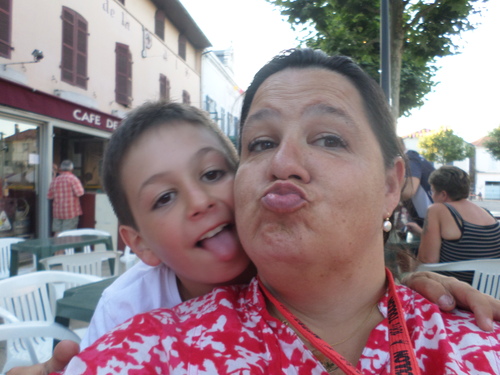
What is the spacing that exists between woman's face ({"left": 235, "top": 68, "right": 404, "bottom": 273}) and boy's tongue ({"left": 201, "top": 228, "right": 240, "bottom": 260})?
0.18 metres

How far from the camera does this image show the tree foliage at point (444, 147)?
37.1 metres

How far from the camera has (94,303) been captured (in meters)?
2.24

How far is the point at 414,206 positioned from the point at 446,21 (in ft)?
8.26

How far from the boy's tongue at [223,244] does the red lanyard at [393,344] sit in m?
0.19

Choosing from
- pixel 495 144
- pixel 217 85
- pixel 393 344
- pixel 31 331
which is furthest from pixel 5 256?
pixel 495 144

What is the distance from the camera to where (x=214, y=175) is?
1.36m

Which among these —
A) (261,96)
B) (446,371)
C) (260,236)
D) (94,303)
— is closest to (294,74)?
(261,96)

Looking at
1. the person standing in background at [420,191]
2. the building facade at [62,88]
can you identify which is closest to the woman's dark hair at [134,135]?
the person standing in background at [420,191]

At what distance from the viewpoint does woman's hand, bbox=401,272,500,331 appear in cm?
108

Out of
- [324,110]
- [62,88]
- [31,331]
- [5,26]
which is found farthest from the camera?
[62,88]

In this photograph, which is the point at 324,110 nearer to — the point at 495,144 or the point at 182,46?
the point at 182,46

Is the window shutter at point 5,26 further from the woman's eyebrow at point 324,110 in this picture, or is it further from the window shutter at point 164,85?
the woman's eyebrow at point 324,110

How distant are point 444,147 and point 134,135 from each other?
40681 mm

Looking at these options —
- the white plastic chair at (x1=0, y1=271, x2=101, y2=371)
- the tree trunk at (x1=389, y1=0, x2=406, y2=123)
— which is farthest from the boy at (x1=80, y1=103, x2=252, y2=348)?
the tree trunk at (x1=389, y1=0, x2=406, y2=123)
